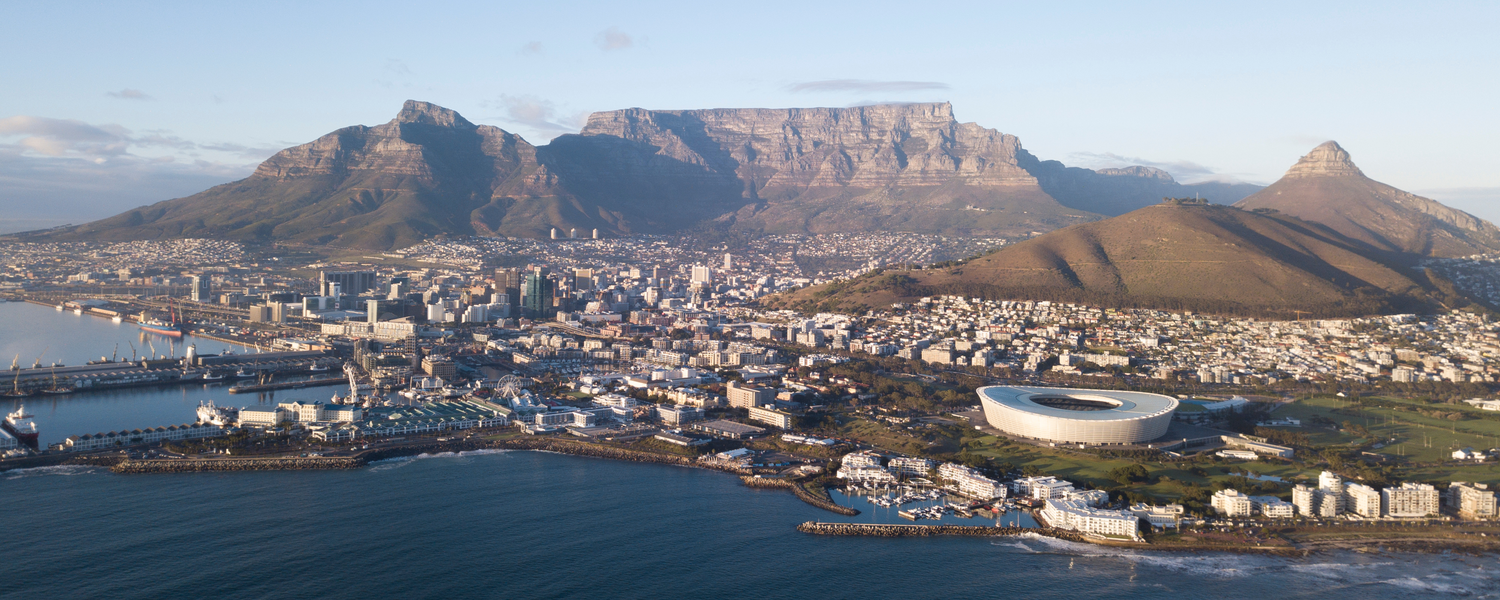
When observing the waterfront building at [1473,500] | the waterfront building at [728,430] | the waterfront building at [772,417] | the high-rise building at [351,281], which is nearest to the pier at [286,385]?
the waterfront building at [728,430]

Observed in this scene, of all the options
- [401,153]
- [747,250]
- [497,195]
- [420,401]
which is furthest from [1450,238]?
[401,153]

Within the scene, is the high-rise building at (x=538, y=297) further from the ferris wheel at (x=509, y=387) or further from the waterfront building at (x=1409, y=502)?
the waterfront building at (x=1409, y=502)

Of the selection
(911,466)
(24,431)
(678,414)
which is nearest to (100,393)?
(24,431)

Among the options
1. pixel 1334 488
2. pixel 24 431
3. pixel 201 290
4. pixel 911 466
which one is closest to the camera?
pixel 1334 488

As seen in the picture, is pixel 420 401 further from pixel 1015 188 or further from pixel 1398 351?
pixel 1015 188

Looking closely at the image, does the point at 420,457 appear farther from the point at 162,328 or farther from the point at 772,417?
the point at 162,328

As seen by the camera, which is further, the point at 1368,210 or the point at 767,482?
the point at 1368,210
